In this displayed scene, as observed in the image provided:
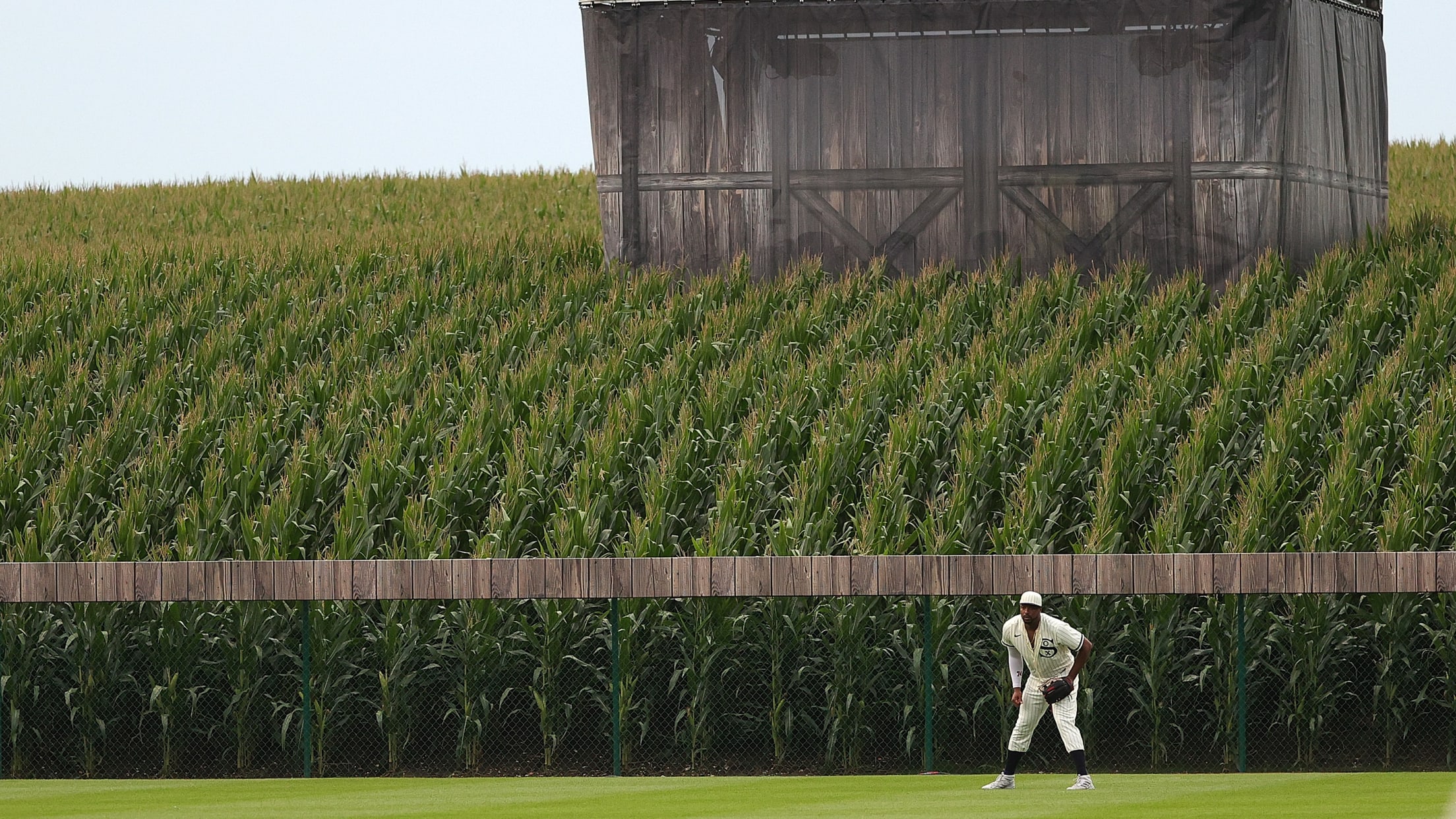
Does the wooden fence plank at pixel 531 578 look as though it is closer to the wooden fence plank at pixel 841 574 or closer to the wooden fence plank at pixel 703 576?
the wooden fence plank at pixel 703 576

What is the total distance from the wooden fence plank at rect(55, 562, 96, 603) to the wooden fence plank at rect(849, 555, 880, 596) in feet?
20.3

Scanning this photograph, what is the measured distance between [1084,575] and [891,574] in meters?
1.53

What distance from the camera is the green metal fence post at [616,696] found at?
15.0m

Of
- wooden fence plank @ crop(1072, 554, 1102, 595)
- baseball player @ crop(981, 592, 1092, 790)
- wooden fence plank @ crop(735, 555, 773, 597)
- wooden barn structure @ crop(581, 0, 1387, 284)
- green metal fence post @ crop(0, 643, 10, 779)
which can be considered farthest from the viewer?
wooden barn structure @ crop(581, 0, 1387, 284)

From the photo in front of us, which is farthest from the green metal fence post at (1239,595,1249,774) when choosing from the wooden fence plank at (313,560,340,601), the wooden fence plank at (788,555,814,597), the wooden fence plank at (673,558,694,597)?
the wooden fence plank at (313,560,340,601)

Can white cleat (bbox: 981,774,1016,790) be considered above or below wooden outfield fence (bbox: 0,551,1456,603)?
below

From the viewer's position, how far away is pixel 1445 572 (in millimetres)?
14344

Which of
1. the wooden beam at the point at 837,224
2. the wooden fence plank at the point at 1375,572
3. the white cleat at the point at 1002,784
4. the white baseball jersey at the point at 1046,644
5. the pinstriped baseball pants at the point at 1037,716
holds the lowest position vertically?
the white cleat at the point at 1002,784

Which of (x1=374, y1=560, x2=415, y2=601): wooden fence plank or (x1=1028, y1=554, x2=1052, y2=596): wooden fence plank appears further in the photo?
(x1=374, y1=560, x2=415, y2=601): wooden fence plank

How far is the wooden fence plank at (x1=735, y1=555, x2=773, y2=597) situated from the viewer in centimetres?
1477

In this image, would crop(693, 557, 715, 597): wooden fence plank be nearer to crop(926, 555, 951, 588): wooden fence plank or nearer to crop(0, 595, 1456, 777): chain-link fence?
crop(0, 595, 1456, 777): chain-link fence

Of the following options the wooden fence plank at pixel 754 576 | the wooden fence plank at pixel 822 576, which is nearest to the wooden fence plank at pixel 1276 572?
the wooden fence plank at pixel 822 576

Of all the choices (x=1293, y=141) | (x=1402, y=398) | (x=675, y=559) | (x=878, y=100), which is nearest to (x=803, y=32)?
(x=878, y=100)

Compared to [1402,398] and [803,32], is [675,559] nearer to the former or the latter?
[1402,398]
